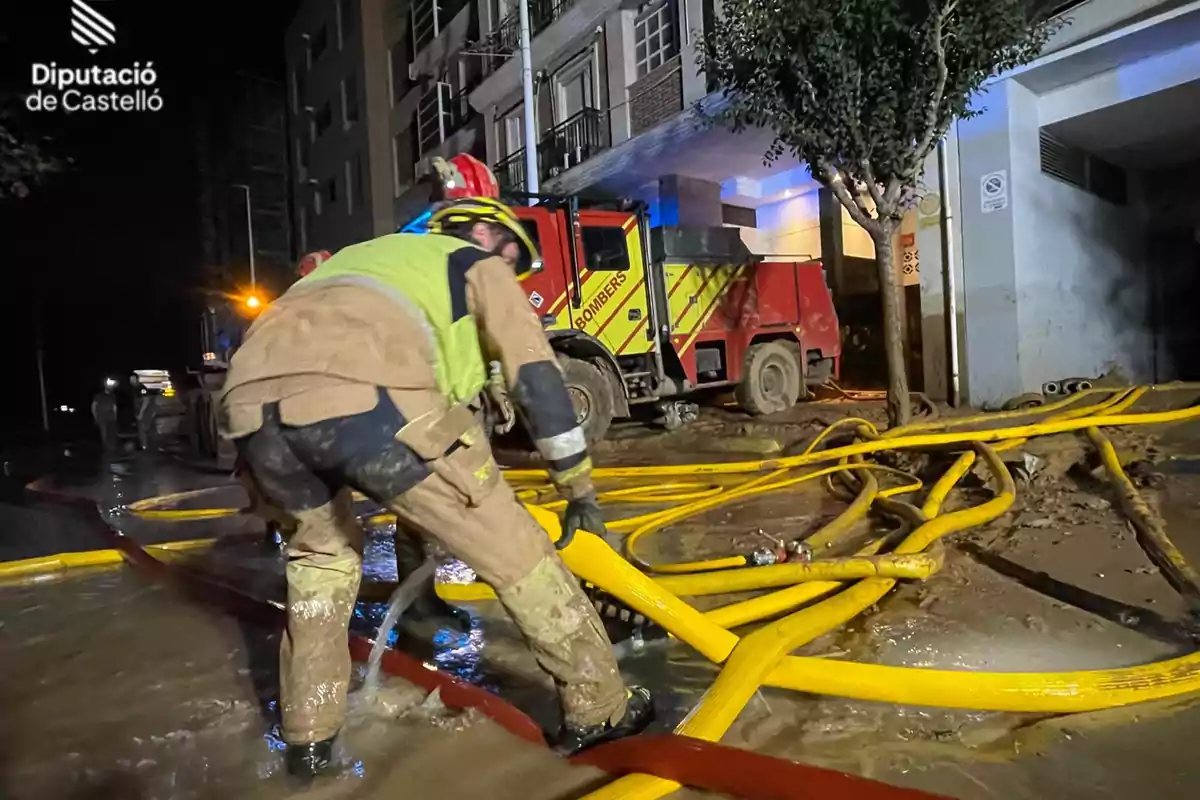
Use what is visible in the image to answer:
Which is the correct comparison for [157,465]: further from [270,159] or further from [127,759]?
[270,159]

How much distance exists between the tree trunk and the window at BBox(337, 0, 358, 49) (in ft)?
63.3

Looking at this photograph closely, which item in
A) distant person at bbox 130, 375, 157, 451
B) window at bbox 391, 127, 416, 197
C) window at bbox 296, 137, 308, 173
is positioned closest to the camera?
distant person at bbox 130, 375, 157, 451

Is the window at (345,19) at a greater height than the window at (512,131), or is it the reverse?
the window at (345,19)

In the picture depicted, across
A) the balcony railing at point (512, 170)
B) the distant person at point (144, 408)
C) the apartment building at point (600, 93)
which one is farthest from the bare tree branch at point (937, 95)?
the balcony railing at point (512, 170)

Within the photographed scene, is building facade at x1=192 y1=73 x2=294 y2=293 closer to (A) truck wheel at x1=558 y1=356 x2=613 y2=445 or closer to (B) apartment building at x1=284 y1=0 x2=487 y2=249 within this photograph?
(B) apartment building at x1=284 y1=0 x2=487 y2=249

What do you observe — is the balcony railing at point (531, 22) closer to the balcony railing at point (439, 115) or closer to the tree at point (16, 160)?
the balcony railing at point (439, 115)

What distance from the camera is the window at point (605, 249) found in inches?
297

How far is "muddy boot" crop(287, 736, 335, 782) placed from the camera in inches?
83.3

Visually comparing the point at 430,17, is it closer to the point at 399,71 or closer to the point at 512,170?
the point at 399,71

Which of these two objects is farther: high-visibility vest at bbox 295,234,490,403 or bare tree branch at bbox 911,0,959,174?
bare tree branch at bbox 911,0,959,174

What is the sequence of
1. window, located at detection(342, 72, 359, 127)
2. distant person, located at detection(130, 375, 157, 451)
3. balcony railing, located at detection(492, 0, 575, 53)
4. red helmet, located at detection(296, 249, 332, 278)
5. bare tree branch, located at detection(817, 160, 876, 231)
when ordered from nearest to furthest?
red helmet, located at detection(296, 249, 332, 278), bare tree branch, located at detection(817, 160, 876, 231), distant person, located at detection(130, 375, 157, 451), balcony railing, located at detection(492, 0, 575, 53), window, located at detection(342, 72, 359, 127)

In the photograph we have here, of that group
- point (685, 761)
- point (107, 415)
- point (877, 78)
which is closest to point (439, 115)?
point (107, 415)

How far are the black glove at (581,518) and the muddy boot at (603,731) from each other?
0.45 meters

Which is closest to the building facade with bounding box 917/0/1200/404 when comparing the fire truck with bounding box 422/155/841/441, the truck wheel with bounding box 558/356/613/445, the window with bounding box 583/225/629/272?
the fire truck with bounding box 422/155/841/441
